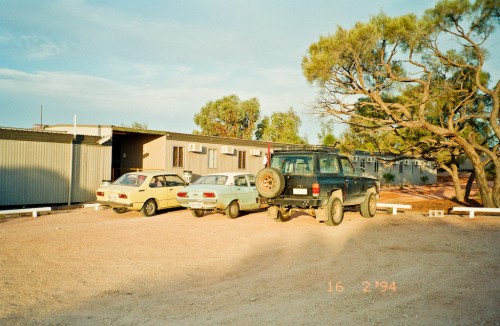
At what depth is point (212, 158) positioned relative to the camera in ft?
74.1

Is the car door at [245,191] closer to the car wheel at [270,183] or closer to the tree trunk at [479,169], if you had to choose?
the car wheel at [270,183]

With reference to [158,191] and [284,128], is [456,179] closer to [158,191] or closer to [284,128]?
[158,191]

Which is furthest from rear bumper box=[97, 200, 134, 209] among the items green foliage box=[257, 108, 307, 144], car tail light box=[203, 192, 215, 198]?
green foliage box=[257, 108, 307, 144]

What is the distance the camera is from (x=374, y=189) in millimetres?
13734

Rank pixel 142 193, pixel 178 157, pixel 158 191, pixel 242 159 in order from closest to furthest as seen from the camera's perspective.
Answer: pixel 142 193, pixel 158 191, pixel 178 157, pixel 242 159

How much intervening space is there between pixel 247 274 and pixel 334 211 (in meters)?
5.29

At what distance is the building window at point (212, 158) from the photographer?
2242 cm

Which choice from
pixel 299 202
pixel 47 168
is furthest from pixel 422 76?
pixel 47 168

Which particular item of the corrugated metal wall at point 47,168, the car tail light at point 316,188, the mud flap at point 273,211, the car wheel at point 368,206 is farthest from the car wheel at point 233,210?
the corrugated metal wall at point 47,168

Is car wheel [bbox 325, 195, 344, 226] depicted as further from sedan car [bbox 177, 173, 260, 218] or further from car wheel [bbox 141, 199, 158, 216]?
car wheel [bbox 141, 199, 158, 216]

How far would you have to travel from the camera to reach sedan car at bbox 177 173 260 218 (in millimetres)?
12438

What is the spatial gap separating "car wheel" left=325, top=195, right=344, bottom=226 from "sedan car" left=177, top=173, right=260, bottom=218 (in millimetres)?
3108

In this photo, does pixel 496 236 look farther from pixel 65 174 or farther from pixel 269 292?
pixel 65 174

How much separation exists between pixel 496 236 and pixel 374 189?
4231 millimetres
